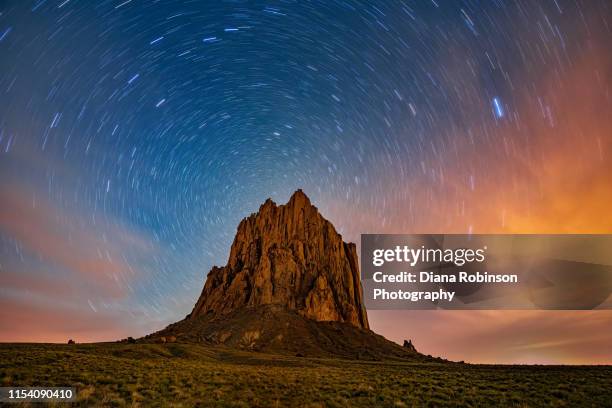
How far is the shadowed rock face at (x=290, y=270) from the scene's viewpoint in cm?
14100

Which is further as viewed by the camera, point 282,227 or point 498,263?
point 282,227

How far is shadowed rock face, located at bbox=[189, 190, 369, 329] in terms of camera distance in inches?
5551

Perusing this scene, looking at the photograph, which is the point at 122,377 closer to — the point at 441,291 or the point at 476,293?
the point at 441,291

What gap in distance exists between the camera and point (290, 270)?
14850 cm

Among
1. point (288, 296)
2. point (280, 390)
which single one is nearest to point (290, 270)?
point (288, 296)

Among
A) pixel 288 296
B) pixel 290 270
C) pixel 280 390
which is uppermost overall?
pixel 290 270

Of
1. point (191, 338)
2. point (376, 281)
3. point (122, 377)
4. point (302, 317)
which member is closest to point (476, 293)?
point (376, 281)

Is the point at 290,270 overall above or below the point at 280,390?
above

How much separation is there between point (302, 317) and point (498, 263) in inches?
3513

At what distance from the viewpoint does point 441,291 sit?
149 feet

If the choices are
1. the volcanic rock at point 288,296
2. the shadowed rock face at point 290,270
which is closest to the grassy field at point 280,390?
the volcanic rock at point 288,296

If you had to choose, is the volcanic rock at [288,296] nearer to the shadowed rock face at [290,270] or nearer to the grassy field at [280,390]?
the shadowed rock face at [290,270]

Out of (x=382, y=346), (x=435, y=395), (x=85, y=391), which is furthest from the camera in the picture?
(x=382, y=346)

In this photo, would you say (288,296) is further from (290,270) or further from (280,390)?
(280,390)
